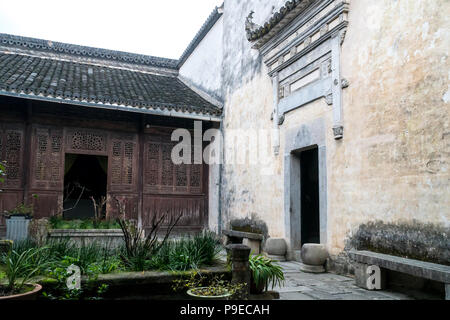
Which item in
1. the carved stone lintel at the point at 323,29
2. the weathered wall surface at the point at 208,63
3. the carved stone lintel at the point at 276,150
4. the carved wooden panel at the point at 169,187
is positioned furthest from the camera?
the weathered wall surface at the point at 208,63

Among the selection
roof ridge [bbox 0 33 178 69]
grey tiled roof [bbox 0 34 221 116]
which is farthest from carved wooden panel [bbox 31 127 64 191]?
roof ridge [bbox 0 33 178 69]

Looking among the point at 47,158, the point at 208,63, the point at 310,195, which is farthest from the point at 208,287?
the point at 208,63

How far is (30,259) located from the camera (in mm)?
3496

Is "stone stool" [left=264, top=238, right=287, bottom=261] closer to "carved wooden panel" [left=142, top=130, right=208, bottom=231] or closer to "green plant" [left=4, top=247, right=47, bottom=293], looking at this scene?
"carved wooden panel" [left=142, top=130, right=208, bottom=231]

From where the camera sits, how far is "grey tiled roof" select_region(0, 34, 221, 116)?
8758mm

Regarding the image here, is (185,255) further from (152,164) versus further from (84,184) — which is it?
(84,184)

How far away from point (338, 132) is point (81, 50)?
961 cm

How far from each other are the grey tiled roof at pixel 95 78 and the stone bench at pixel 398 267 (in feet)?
19.2

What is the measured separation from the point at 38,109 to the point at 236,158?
4.65 m

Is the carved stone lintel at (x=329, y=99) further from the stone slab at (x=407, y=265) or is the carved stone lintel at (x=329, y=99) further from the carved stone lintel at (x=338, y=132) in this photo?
the stone slab at (x=407, y=265)

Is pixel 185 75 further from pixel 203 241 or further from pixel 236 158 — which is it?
pixel 203 241

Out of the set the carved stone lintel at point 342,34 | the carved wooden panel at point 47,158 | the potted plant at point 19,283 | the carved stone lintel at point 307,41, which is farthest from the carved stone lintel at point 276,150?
the potted plant at point 19,283

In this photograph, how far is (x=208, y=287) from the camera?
352cm

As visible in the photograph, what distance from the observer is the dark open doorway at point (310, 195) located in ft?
26.7
